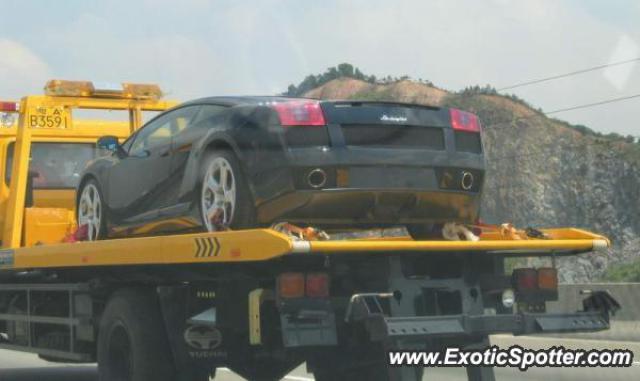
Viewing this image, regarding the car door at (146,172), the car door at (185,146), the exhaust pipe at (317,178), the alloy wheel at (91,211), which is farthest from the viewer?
the alloy wheel at (91,211)

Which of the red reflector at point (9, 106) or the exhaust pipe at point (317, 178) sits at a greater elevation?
the red reflector at point (9, 106)

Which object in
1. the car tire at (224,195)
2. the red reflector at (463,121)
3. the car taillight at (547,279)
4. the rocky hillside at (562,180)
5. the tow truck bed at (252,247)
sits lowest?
the car taillight at (547,279)

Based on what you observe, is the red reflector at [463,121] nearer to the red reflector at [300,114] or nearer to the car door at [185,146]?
the red reflector at [300,114]

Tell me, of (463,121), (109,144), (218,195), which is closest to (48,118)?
(109,144)

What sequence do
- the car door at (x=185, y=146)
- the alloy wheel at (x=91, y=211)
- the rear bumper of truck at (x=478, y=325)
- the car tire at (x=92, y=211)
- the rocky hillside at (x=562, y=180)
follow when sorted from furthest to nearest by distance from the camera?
the rocky hillside at (x=562, y=180)
the alloy wheel at (x=91, y=211)
the car tire at (x=92, y=211)
the car door at (x=185, y=146)
the rear bumper of truck at (x=478, y=325)

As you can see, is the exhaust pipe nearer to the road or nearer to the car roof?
the car roof

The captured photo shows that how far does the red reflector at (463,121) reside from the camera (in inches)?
317

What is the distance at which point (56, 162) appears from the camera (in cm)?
1178

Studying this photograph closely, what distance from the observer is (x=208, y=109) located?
8.39 metres

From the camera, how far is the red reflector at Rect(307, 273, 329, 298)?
6.78 metres

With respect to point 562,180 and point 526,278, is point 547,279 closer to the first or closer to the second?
point 526,278

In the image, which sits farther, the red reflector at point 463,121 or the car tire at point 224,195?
the red reflector at point 463,121

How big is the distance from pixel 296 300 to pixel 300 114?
143cm

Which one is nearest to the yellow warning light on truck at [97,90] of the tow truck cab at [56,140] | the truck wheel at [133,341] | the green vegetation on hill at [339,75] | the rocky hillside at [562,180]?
the tow truck cab at [56,140]
